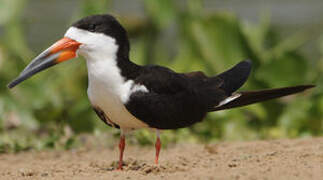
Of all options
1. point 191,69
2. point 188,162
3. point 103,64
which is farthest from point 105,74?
point 191,69

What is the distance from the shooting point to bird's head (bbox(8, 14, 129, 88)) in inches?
138

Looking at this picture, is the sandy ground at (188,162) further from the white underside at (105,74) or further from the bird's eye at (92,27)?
the bird's eye at (92,27)

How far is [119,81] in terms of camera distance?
11.5 feet

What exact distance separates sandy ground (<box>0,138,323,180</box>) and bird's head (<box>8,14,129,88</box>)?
586 millimetres

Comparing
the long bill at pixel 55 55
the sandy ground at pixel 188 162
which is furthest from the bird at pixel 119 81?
the sandy ground at pixel 188 162

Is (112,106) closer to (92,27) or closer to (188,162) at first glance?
(92,27)

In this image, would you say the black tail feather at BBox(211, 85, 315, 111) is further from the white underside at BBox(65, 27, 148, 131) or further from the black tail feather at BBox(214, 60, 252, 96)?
the white underside at BBox(65, 27, 148, 131)

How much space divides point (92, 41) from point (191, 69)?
2.79 metres

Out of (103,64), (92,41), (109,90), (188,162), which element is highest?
(92,41)

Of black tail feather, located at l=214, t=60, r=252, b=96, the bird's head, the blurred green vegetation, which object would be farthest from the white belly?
the blurred green vegetation

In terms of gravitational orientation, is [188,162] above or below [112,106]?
below

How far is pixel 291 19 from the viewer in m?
10.8

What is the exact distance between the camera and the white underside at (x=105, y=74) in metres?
3.50

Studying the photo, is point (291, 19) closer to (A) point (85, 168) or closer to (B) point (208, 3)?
(B) point (208, 3)
